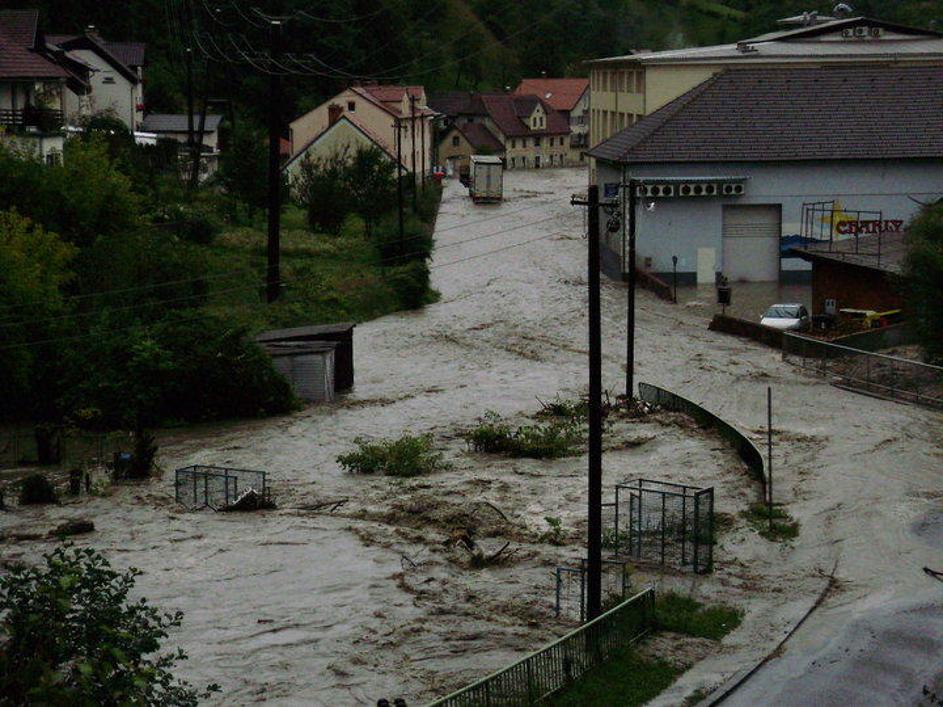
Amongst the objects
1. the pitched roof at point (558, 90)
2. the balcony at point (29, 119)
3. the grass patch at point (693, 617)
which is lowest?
the grass patch at point (693, 617)

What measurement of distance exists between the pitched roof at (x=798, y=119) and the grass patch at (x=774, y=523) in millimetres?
30159

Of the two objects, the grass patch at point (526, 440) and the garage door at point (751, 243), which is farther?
the garage door at point (751, 243)

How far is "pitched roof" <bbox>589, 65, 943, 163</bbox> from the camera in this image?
Answer: 56.5 m

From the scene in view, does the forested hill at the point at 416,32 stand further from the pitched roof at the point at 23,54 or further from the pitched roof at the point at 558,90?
the pitched roof at the point at 23,54

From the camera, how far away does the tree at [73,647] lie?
12172 mm

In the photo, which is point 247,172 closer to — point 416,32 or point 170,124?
point 170,124

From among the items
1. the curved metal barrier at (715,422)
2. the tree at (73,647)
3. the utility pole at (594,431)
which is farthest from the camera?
the curved metal barrier at (715,422)

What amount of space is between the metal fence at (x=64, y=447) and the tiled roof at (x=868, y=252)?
21248 millimetres

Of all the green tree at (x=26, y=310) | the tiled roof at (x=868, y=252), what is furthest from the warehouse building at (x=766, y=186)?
the green tree at (x=26, y=310)

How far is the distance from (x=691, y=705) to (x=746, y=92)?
4610 cm

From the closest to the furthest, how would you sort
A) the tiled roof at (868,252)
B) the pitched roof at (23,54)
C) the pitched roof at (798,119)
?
the tiled roof at (868,252), the pitched roof at (23,54), the pitched roof at (798,119)

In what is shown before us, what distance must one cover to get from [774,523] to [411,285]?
94.6ft

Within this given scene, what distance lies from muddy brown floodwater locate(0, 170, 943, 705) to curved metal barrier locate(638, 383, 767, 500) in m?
0.30

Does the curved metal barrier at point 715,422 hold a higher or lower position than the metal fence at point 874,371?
lower
